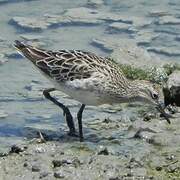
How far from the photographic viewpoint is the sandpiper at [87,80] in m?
10.6

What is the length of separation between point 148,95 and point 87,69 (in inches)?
37.9

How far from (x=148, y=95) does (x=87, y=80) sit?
3.13 ft

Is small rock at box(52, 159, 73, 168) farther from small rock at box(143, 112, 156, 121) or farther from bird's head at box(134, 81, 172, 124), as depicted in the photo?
small rock at box(143, 112, 156, 121)

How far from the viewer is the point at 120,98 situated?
1098 cm

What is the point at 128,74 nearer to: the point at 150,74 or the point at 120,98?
the point at 150,74

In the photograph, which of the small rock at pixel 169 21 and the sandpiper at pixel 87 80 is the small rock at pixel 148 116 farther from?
the small rock at pixel 169 21

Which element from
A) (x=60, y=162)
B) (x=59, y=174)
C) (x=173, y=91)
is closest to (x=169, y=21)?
(x=173, y=91)

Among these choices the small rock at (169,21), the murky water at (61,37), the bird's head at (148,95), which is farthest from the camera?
the small rock at (169,21)

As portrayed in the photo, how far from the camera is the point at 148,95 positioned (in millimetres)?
10938

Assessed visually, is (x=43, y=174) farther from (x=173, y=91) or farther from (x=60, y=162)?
(x=173, y=91)

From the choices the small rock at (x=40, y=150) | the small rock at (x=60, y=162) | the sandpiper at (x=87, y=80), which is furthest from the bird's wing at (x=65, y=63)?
the small rock at (x=60, y=162)

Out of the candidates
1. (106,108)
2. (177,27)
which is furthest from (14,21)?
(106,108)

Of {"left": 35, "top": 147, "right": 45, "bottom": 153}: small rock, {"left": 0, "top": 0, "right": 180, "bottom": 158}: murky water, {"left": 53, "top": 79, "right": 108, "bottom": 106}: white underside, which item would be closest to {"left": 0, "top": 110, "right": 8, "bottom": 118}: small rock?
{"left": 0, "top": 0, "right": 180, "bottom": 158}: murky water

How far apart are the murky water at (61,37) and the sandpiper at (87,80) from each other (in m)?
0.51
